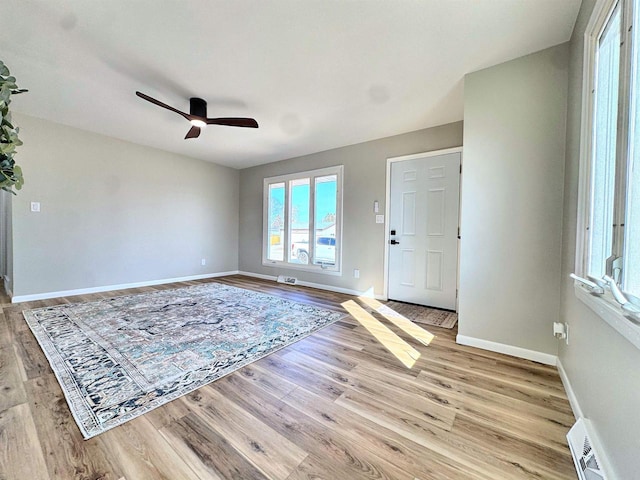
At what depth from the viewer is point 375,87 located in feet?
8.39

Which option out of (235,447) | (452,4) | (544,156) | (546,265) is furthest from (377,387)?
(452,4)

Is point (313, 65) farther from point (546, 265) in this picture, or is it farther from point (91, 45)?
point (546, 265)

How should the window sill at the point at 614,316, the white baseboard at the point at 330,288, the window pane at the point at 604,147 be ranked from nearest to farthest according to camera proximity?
the window sill at the point at 614,316 → the window pane at the point at 604,147 → the white baseboard at the point at 330,288

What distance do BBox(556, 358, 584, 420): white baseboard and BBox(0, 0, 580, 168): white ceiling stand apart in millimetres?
2366

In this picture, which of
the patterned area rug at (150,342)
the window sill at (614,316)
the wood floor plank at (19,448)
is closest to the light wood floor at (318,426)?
the wood floor plank at (19,448)

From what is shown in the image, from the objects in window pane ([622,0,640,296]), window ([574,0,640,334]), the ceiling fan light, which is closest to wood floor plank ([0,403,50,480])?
window ([574,0,640,334])

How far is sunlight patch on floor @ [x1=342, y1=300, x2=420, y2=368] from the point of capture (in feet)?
6.88

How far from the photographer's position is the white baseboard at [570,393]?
140 cm

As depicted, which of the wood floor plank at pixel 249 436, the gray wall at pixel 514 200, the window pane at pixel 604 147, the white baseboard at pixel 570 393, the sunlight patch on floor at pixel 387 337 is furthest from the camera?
the sunlight patch on floor at pixel 387 337

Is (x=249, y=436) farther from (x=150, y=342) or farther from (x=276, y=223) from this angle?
(x=276, y=223)

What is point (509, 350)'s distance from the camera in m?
2.14

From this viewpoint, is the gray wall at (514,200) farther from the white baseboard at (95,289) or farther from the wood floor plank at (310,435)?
the white baseboard at (95,289)

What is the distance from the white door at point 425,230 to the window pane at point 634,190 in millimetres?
2250

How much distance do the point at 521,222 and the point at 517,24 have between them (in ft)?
4.58
